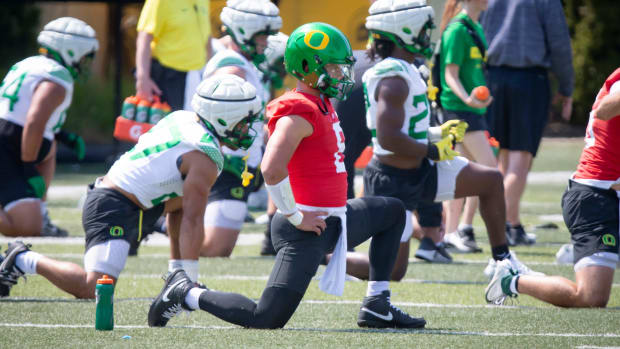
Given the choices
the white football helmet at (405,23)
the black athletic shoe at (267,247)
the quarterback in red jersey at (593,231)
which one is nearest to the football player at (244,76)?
the black athletic shoe at (267,247)

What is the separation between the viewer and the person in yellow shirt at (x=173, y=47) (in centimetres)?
1041

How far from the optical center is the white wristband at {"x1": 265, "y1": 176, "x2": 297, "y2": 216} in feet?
17.2

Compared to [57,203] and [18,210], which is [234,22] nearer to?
[18,210]

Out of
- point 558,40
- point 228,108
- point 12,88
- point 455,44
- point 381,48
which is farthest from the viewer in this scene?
point 558,40

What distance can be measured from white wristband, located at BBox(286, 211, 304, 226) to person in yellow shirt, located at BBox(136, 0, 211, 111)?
5.17m

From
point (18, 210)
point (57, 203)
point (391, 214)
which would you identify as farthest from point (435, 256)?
point (57, 203)

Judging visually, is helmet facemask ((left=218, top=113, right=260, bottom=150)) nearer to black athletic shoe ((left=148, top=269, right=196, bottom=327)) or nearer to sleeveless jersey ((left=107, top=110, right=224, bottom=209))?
sleeveless jersey ((left=107, top=110, right=224, bottom=209))

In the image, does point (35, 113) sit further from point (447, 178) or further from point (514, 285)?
point (514, 285)

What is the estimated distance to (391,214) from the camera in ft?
18.8

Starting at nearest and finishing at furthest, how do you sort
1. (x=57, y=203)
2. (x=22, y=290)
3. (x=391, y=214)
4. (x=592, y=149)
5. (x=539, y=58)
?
1. (x=391, y=214)
2. (x=592, y=149)
3. (x=22, y=290)
4. (x=539, y=58)
5. (x=57, y=203)

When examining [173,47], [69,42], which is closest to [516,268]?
[69,42]

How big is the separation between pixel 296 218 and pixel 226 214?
336 cm

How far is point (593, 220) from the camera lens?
6.37 metres

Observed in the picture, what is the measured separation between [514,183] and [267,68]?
2.31 meters
